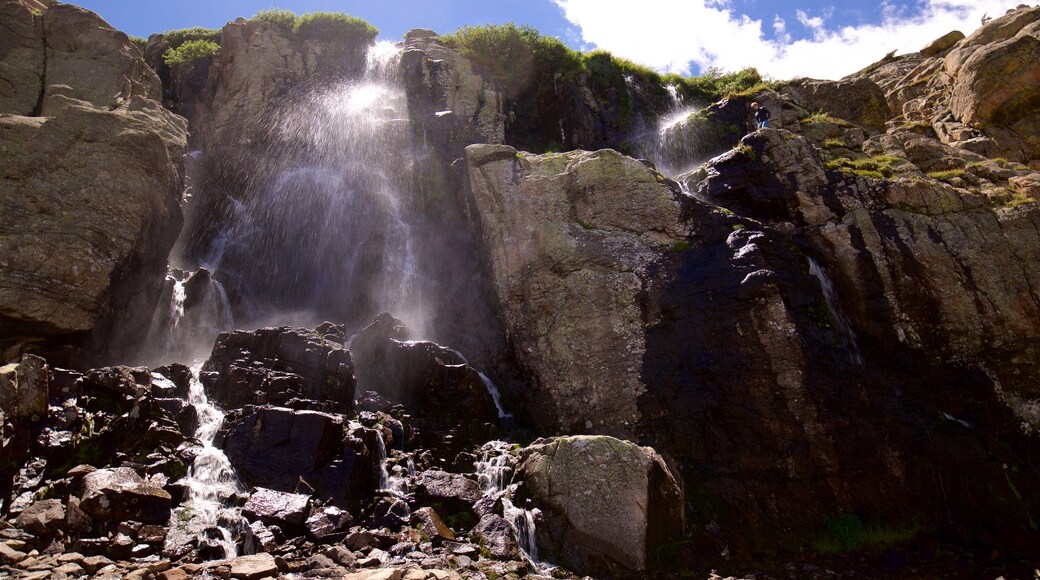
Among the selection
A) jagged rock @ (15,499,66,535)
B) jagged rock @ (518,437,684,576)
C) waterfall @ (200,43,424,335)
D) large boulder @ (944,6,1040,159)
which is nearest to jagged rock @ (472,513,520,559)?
jagged rock @ (518,437,684,576)

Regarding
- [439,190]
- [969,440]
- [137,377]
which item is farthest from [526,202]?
[969,440]

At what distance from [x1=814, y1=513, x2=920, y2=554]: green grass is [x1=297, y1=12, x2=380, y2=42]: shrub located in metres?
34.3

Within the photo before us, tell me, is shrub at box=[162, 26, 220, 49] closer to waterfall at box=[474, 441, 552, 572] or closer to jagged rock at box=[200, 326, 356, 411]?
jagged rock at box=[200, 326, 356, 411]

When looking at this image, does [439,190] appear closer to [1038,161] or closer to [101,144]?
[101,144]

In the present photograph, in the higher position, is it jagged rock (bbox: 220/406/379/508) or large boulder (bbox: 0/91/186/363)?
large boulder (bbox: 0/91/186/363)

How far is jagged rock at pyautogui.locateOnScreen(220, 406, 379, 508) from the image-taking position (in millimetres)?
12859

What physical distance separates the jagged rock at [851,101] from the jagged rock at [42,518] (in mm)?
32461

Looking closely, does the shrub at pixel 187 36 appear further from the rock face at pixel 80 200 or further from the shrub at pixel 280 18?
the rock face at pixel 80 200

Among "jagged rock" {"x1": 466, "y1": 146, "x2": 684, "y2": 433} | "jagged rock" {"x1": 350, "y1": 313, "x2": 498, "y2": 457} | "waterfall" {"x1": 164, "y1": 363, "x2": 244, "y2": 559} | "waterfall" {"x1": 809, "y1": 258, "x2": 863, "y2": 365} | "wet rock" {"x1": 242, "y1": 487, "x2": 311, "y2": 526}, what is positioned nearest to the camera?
"waterfall" {"x1": 164, "y1": 363, "x2": 244, "y2": 559}

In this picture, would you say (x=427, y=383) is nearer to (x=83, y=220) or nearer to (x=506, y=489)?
(x=506, y=489)

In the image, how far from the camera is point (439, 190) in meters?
26.5

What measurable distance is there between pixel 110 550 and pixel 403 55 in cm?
2906

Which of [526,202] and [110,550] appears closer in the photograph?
[110,550]

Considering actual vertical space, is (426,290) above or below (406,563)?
above
